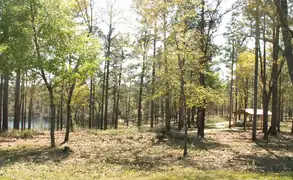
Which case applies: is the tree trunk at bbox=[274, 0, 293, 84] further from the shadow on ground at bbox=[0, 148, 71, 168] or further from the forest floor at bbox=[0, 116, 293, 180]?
the shadow on ground at bbox=[0, 148, 71, 168]

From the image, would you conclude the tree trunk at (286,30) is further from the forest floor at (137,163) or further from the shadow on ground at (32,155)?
the shadow on ground at (32,155)

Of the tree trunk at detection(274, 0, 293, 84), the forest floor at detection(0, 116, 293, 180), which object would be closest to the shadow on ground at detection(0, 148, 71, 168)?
the forest floor at detection(0, 116, 293, 180)

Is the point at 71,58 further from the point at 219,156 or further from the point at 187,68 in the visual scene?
the point at 219,156

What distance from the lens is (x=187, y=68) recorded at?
13312mm

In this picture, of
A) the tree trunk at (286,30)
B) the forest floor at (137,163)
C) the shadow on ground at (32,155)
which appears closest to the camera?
the forest floor at (137,163)

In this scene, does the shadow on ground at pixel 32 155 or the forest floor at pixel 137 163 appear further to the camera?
the shadow on ground at pixel 32 155

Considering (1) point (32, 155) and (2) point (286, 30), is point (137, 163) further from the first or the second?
(2) point (286, 30)

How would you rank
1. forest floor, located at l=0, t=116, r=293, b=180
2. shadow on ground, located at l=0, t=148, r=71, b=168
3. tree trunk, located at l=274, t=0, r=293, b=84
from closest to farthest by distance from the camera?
forest floor, located at l=0, t=116, r=293, b=180, tree trunk, located at l=274, t=0, r=293, b=84, shadow on ground, located at l=0, t=148, r=71, b=168

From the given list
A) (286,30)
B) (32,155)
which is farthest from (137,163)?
(286,30)

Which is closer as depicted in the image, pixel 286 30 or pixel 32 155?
pixel 286 30

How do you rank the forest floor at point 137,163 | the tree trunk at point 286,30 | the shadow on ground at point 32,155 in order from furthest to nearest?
1. the shadow on ground at point 32,155
2. the tree trunk at point 286,30
3. the forest floor at point 137,163

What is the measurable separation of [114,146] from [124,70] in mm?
23977

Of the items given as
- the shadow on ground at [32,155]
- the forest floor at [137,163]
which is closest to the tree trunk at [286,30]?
the forest floor at [137,163]

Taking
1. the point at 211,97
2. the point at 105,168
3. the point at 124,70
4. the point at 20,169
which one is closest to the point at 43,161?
the point at 20,169
